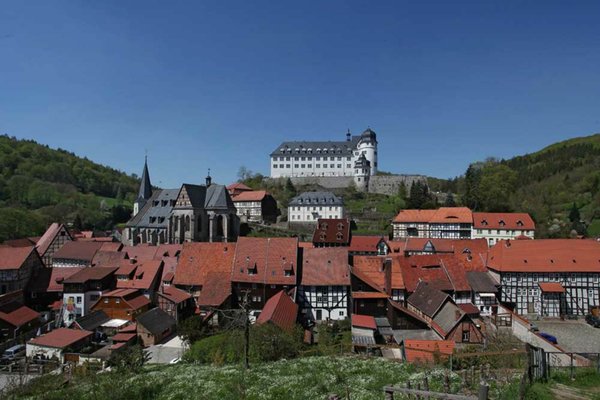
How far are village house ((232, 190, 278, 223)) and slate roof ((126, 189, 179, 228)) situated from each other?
19.8 metres

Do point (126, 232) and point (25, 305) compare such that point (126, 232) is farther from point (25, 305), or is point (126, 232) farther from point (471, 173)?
point (471, 173)

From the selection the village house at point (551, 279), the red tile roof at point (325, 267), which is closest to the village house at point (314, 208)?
the red tile roof at point (325, 267)

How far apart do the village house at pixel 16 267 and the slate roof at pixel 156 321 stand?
17829mm

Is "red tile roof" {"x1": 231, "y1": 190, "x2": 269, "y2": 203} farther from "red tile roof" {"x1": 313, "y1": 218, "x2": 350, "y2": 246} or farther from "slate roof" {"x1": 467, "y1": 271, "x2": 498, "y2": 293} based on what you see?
"slate roof" {"x1": 467, "y1": 271, "x2": 498, "y2": 293}

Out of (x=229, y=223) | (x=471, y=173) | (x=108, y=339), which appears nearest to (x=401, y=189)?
(x=471, y=173)

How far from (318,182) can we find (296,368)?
278 feet

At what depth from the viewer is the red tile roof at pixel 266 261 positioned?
39969 mm

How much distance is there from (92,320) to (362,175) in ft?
250

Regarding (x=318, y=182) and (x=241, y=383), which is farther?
(x=318, y=182)

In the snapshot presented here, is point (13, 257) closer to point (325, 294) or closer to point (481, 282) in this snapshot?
point (325, 294)

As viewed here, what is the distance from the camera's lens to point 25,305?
42281 millimetres

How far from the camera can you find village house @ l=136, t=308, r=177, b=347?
33.7 meters

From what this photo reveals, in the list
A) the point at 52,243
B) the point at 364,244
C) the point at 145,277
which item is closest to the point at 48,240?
the point at 52,243

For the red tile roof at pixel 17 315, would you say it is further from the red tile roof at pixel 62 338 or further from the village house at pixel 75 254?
the village house at pixel 75 254
